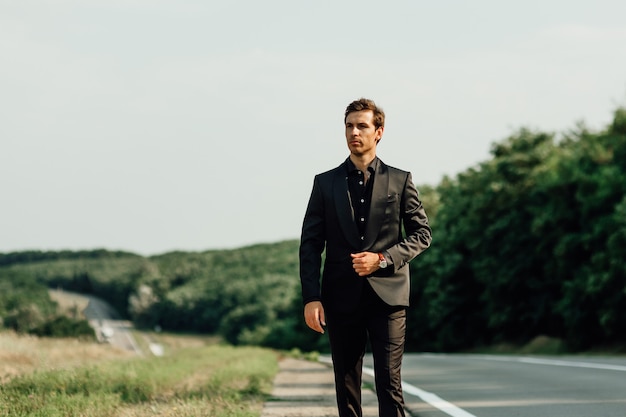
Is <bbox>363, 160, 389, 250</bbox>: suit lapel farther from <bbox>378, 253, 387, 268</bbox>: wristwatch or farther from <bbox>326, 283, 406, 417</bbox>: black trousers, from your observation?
<bbox>326, 283, 406, 417</bbox>: black trousers

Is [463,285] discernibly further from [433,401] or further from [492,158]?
[433,401]

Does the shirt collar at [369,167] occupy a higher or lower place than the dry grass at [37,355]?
higher

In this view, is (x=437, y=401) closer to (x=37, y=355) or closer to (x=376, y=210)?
(x=376, y=210)

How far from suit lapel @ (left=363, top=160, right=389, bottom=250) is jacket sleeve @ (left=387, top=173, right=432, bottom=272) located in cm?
13

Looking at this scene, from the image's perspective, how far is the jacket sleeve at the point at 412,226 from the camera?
17.6 ft

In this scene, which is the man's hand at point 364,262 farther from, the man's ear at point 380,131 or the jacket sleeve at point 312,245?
the man's ear at point 380,131

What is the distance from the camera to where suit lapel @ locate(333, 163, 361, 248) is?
17.6 feet

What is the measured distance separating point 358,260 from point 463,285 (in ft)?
172

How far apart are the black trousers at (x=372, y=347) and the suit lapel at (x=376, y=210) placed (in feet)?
0.90

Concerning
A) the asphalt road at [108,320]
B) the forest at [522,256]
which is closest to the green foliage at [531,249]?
the forest at [522,256]

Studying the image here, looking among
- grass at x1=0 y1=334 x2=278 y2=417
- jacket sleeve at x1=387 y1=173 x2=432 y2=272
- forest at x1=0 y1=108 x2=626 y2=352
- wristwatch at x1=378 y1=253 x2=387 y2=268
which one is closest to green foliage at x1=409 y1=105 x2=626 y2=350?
forest at x1=0 y1=108 x2=626 y2=352

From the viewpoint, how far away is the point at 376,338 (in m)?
5.34

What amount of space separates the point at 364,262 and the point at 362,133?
29.3 inches

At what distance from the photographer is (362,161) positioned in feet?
18.0
